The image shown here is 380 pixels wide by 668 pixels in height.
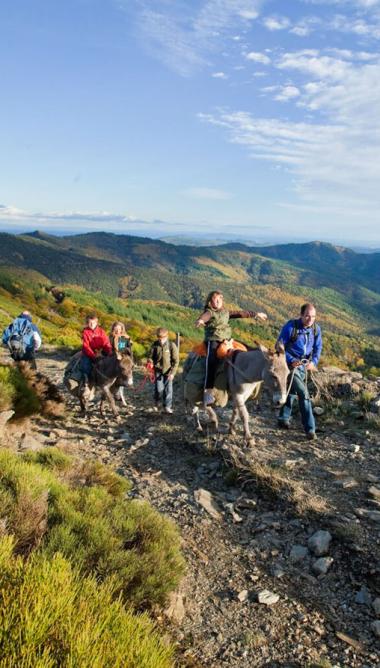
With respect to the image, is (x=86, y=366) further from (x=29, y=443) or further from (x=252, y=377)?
(x=252, y=377)

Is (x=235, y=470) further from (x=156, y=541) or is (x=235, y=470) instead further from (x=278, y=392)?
(x=156, y=541)

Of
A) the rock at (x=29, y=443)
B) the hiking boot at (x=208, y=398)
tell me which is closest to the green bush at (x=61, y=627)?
the rock at (x=29, y=443)

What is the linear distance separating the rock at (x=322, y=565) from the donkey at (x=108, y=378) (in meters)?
6.14

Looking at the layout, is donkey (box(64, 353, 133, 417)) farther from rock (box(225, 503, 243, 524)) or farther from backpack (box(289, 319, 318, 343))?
rock (box(225, 503, 243, 524))

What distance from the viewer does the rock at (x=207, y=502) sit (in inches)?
235

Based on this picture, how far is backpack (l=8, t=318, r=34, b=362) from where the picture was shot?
11148 mm

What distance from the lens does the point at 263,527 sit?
18.5ft

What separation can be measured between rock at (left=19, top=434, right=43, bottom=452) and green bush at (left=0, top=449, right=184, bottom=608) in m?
1.76

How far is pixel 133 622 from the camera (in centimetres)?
291

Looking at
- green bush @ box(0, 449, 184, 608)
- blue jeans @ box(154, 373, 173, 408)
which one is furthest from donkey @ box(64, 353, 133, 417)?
green bush @ box(0, 449, 184, 608)

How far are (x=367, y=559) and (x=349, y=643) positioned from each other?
1.18 meters

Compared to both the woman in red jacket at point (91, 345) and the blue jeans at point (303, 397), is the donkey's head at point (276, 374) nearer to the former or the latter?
the blue jeans at point (303, 397)

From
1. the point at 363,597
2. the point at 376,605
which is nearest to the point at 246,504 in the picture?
the point at 363,597

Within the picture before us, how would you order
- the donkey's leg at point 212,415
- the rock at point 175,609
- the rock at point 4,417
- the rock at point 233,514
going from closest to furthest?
1. the rock at point 175,609
2. the rock at point 233,514
3. the rock at point 4,417
4. the donkey's leg at point 212,415
